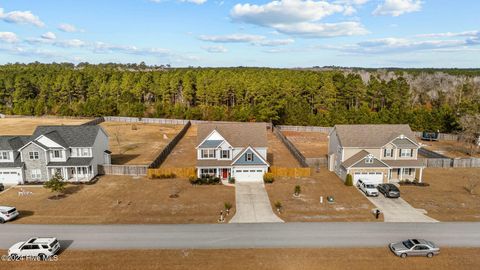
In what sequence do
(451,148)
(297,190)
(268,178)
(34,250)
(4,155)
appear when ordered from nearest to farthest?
1. (34,250)
2. (297,190)
3. (4,155)
4. (268,178)
5. (451,148)

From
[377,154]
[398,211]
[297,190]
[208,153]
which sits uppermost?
[377,154]

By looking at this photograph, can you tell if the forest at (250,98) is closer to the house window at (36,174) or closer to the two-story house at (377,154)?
the two-story house at (377,154)

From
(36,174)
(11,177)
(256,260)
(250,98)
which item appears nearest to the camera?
(256,260)

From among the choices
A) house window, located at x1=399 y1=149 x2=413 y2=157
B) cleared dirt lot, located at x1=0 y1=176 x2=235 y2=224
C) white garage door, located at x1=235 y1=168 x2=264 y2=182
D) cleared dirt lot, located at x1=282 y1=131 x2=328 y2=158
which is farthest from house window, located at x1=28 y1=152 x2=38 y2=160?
house window, located at x1=399 y1=149 x2=413 y2=157

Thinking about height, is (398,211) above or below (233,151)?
below

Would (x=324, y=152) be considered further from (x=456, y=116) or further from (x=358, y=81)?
(x=358, y=81)

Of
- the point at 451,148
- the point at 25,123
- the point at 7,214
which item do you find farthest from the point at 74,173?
the point at 451,148

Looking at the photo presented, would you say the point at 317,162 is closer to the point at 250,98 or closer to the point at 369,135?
the point at 369,135

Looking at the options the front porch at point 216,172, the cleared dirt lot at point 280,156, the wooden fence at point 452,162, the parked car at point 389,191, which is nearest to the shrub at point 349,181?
the parked car at point 389,191
